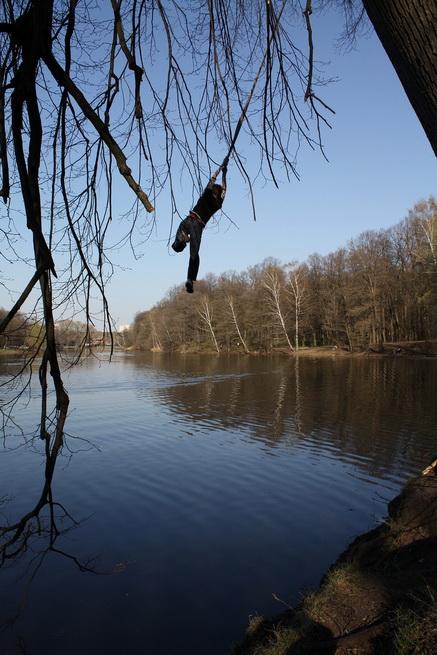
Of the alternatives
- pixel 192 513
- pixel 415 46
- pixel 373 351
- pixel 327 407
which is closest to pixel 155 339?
pixel 373 351

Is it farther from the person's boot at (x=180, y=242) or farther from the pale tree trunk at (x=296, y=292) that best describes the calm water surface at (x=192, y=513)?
the pale tree trunk at (x=296, y=292)

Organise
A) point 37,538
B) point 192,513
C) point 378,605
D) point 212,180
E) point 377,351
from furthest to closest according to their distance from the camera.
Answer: point 377,351
point 192,513
point 37,538
point 378,605
point 212,180

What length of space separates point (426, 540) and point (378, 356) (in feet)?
137

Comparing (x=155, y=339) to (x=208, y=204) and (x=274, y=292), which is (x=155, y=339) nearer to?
(x=274, y=292)

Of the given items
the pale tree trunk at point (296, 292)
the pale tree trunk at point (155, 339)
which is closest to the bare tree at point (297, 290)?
the pale tree trunk at point (296, 292)

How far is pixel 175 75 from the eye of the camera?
230 centimetres

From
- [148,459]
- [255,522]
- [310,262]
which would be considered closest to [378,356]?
[310,262]

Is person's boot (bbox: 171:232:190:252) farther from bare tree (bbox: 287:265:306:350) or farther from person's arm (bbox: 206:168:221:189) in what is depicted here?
bare tree (bbox: 287:265:306:350)

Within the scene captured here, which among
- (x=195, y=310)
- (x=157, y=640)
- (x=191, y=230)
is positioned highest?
(x=195, y=310)

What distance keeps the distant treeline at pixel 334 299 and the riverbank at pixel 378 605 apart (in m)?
32.2

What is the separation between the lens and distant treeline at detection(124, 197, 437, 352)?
1809 inches

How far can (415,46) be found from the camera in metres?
1.37

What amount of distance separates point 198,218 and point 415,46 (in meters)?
1.56

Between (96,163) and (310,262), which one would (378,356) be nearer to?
(310,262)
